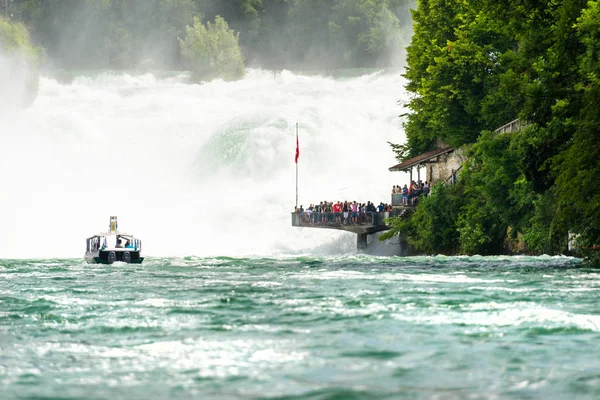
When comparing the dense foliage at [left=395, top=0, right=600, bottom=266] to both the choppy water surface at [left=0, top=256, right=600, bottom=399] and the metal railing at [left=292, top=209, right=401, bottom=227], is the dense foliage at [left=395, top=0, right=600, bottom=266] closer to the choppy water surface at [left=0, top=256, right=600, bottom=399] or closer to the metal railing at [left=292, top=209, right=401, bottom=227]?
the metal railing at [left=292, top=209, right=401, bottom=227]

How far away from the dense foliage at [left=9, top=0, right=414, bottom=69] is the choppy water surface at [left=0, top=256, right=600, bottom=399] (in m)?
120

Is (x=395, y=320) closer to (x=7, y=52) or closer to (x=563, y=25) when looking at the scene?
(x=563, y=25)

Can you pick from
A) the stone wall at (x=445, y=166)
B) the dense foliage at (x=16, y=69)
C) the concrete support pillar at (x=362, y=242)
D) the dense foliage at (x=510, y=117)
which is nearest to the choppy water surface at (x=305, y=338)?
the dense foliage at (x=510, y=117)

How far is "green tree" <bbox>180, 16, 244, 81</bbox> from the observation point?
147000mm

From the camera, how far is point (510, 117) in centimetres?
5866

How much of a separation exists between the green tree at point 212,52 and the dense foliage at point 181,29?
2.73m

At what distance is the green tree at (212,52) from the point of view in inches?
5787

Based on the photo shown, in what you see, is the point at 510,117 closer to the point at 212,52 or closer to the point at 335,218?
the point at 335,218

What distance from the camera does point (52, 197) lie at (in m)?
88.8

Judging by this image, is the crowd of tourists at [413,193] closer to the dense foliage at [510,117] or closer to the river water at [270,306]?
the dense foliage at [510,117]

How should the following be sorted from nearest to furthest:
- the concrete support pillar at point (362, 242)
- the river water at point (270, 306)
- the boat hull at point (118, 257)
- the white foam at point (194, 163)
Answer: the river water at point (270, 306) → the boat hull at point (118, 257) → the concrete support pillar at point (362, 242) → the white foam at point (194, 163)

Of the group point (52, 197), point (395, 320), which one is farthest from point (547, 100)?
point (52, 197)

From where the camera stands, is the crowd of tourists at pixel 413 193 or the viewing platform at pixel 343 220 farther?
the viewing platform at pixel 343 220

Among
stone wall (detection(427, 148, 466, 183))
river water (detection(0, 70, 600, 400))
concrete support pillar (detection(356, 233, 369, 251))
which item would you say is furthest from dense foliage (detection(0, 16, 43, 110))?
stone wall (detection(427, 148, 466, 183))
